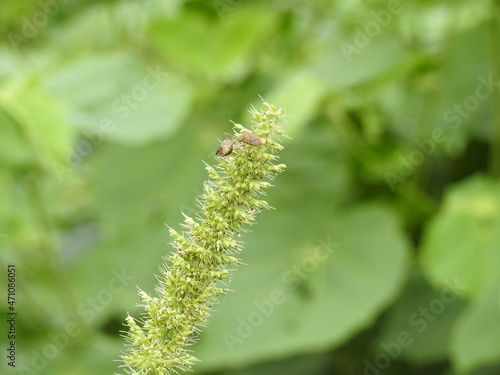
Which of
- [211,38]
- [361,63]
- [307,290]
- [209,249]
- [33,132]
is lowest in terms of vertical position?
[209,249]

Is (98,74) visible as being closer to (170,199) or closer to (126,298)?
(170,199)

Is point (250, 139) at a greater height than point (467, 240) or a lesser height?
lesser

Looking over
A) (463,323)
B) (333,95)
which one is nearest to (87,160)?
(333,95)

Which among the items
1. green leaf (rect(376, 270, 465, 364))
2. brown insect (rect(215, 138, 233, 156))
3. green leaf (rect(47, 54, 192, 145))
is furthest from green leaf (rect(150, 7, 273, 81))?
brown insect (rect(215, 138, 233, 156))

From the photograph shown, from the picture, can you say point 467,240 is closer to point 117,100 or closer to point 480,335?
point 480,335

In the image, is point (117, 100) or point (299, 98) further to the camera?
point (117, 100)

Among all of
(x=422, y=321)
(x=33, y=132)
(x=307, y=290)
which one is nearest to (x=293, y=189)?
(x=307, y=290)

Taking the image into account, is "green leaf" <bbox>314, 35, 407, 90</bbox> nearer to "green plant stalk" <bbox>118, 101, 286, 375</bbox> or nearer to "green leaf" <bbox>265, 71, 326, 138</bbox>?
"green leaf" <bbox>265, 71, 326, 138</bbox>
